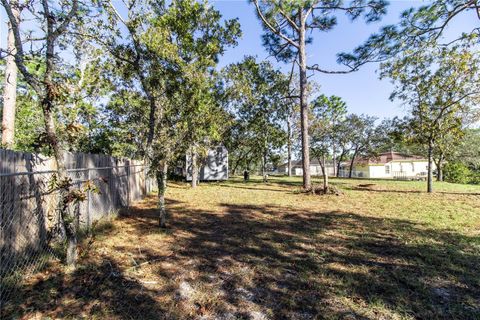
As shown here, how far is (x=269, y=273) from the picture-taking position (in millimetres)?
3332

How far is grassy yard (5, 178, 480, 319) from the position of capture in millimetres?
2512

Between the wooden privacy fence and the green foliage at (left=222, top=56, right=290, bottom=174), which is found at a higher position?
the green foliage at (left=222, top=56, right=290, bottom=174)

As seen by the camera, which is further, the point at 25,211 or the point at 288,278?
the point at 25,211

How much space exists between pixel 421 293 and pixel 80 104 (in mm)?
12068

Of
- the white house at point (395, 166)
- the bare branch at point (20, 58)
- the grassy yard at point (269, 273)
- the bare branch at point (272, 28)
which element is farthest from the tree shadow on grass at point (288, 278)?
the white house at point (395, 166)

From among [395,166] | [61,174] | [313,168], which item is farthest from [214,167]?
[313,168]

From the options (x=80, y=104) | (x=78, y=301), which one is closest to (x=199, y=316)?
(x=78, y=301)

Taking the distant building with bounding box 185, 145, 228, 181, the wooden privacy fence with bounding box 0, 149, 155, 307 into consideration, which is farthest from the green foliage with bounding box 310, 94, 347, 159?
the wooden privacy fence with bounding box 0, 149, 155, 307

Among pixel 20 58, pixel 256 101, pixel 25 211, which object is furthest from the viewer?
pixel 256 101

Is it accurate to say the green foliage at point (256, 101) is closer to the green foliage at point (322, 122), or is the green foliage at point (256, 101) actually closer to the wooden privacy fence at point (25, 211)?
the green foliage at point (322, 122)

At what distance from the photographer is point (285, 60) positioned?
13539mm

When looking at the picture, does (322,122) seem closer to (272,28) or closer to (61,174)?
(272,28)

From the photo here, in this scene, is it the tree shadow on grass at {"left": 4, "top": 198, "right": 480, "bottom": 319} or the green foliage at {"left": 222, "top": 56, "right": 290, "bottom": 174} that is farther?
the green foliage at {"left": 222, "top": 56, "right": 290, "bottom": 174}

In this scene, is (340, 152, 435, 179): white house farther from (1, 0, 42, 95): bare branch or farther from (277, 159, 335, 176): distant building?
(1, 0, 42, 95): bare branch
